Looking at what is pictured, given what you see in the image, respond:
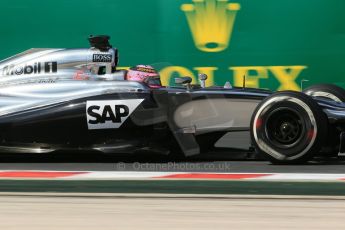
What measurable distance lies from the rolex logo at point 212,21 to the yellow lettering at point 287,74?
72cm

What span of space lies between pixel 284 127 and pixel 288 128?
1.2 inches

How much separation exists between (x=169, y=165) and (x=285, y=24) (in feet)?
12.8

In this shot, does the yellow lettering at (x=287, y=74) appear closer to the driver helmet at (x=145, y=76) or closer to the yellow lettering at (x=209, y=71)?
the yellow lettering at (x=209, y=71)

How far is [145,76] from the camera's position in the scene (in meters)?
6.11

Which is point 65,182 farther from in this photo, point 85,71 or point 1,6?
point 1,6

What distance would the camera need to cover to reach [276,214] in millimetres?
3795

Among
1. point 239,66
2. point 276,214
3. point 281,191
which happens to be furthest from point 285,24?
point 276,214

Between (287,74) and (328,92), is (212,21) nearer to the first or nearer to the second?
(287,74)

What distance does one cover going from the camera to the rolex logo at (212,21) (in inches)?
358

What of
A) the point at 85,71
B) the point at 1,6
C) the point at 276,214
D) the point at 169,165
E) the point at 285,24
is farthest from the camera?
the point at 1,6

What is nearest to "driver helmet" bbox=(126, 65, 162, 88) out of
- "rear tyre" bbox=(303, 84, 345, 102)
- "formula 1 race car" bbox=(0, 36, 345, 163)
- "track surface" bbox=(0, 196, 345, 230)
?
"formula 1 race car" bbox=(0, 36, 345, 163)

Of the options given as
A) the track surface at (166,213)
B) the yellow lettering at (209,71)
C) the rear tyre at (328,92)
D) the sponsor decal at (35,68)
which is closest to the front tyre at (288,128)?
the track surface at (166,213)

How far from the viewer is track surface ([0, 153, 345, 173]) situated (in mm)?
5379

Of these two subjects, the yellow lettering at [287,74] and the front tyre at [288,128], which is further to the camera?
the yellow lettering at [287,74]
